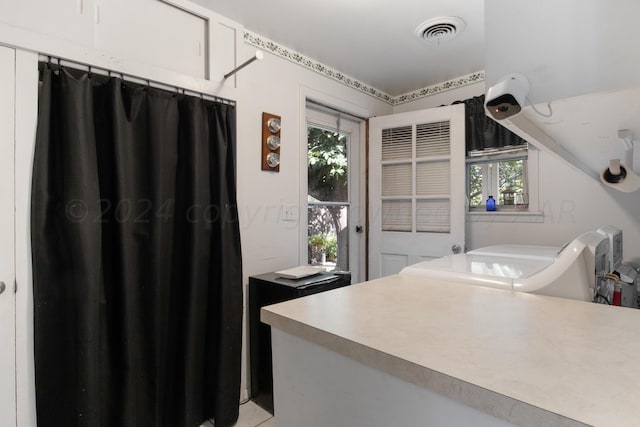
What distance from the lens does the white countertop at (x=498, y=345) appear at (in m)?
0.40

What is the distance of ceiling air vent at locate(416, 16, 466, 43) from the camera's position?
1947 millimetres

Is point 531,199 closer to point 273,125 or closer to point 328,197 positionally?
point 328,197

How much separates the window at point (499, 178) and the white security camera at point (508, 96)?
6.81 feet

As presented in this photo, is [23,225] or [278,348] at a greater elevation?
[23,225]

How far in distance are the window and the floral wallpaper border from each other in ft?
2.15

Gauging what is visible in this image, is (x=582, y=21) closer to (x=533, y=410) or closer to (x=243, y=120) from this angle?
(x=533, y=410)

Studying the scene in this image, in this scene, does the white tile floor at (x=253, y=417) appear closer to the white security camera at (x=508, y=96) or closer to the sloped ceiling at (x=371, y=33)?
the white security camera at (x=508, y=96)

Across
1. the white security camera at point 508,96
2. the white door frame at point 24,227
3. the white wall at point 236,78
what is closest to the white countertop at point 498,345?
the white security camera at point 508,96

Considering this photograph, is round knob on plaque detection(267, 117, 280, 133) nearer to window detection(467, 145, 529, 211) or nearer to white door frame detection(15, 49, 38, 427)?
white door frame detection(15, 49, 38, 427)

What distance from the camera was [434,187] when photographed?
269 cm

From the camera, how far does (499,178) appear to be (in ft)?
8.73

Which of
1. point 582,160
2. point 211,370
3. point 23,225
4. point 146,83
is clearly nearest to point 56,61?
point 146,83

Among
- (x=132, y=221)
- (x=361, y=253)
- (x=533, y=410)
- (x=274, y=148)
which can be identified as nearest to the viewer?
(x=533, y=410)

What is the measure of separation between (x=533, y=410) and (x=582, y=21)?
0.73 m
